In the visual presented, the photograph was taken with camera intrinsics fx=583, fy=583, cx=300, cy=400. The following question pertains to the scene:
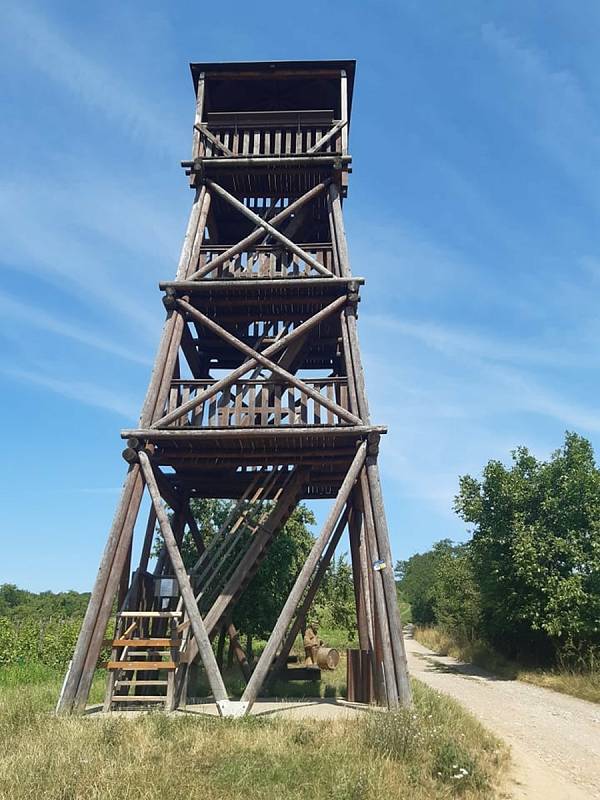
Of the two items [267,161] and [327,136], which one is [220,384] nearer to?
[267,161]

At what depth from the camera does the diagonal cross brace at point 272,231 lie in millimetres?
11352

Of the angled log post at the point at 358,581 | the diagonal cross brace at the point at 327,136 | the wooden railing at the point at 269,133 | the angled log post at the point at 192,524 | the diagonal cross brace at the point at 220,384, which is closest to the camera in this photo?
the diagonal cross brace at the point at 220,384

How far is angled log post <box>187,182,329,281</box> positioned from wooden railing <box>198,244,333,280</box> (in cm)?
20

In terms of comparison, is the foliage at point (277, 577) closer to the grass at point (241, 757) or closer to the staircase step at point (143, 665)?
the staircase step at point (143, 665)

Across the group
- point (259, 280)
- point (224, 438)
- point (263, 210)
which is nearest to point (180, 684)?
point (224, 438)

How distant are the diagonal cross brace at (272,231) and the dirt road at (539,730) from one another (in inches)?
335

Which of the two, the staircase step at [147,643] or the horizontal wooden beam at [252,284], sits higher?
the horizontal wooden beam at [252,284]

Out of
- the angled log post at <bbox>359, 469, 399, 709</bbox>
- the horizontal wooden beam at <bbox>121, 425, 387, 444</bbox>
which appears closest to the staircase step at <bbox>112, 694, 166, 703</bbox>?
the angled log post at <bbox>359, 469, 399, 709</bbox>

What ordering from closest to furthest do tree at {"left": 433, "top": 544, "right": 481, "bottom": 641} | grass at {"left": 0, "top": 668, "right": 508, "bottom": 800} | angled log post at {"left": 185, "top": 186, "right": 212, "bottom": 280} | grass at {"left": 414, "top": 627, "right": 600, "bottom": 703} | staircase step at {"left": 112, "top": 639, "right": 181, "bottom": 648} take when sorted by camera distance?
grass at {"left": 0, "top": 668, "right": 508, "bottom": 800} → staircase step at {"left": 112, "top": 639, "right": 181, "bottom": 648} → angled log post at {"left": 185, "top": 186, "right": 212, "bottom": 280} → grass at {"left": 414, "top": 627, "right": 600, "bottom": 703} → tree at {"left": 433, "top": 544, "right": 481, "bottom": 641}

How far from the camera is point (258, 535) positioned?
424 inches

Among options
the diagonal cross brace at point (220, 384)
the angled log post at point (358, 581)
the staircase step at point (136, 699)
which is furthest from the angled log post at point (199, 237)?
the staircase step at point (136, 699)

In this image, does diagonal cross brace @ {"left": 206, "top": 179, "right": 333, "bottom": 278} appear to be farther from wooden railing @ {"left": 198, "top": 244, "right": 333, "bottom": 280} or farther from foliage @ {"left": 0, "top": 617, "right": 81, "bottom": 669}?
foliage @ {"left": 0, "top": 617, "right": 81, "bottom": 669}

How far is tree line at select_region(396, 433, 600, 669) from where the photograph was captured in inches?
716

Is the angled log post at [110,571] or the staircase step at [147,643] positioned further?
the staircase step at [147,643]
